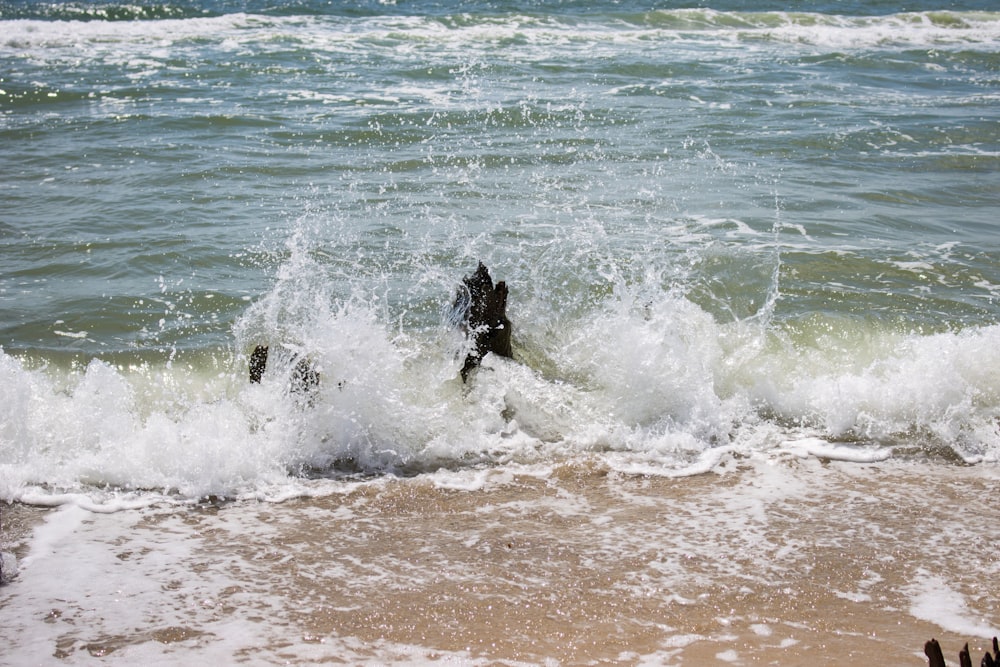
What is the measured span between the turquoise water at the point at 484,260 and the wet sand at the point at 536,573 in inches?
13.6

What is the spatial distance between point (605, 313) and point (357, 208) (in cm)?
335

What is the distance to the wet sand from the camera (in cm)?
371

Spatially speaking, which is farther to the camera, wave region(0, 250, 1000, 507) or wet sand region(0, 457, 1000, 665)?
wave region(0, 250, 1000, 507)

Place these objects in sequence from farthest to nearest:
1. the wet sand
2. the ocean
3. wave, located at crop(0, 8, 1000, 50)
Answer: wave, located at crop(0, 8, 1000, 50)
the ocean
the wet sand

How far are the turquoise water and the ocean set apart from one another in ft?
0.11

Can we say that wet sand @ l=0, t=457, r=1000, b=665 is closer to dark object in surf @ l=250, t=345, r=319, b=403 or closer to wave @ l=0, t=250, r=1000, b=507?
wave @ l=0, t=250, r=1000, b=507

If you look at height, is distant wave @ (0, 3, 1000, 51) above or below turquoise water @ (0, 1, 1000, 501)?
above

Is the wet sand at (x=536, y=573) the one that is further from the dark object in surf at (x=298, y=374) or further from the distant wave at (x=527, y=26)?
the distant wave at (x=527, y=26)

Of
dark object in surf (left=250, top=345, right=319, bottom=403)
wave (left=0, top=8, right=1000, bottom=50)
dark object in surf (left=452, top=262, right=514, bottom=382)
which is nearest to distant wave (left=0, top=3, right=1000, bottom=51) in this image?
wave (left=0, top=8, right=1000, bottom=50)

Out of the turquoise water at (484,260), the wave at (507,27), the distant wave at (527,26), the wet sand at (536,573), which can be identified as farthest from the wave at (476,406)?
the distant wave at (527,26)

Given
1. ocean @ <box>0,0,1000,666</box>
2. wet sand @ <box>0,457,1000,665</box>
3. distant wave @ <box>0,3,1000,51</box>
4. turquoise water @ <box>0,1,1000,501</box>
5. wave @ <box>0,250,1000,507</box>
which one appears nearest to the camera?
wet sand @ <box>0,457,1000,665</box>

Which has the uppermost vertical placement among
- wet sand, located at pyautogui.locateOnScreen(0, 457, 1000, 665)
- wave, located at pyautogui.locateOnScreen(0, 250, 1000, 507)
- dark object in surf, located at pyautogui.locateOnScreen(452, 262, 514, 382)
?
dark object in surf, located at pyautogui.locateOnScreen(452, 262, 514, 382)

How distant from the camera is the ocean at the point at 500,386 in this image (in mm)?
3955

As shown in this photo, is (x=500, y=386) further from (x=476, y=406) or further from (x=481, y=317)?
(x=481, y=317)
